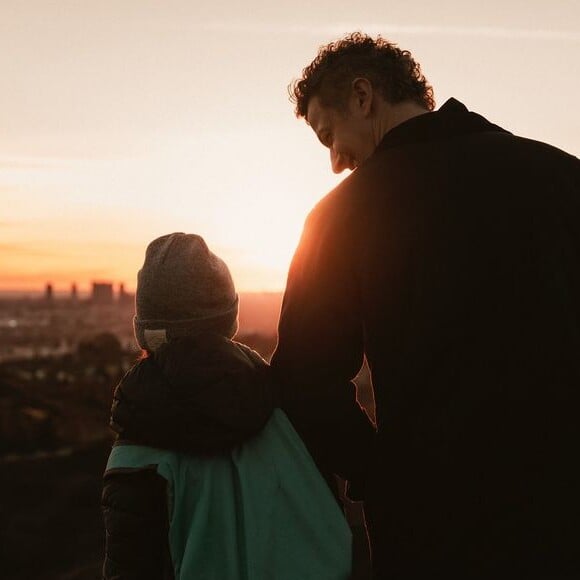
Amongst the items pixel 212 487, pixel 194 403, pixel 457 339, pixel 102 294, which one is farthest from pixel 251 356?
pixel 102 294

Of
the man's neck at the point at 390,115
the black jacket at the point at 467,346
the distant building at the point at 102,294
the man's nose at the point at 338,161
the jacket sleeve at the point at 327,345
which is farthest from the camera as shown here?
the distant building at the point at 102,294

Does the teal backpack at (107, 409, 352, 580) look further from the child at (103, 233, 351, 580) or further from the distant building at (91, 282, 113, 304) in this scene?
the distant building at (91, 282, 113, 304)

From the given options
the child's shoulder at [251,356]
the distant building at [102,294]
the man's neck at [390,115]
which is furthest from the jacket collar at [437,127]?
the distant building at [102,294]

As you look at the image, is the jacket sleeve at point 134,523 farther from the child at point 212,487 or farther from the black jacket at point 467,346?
the black jacket at point 467,346

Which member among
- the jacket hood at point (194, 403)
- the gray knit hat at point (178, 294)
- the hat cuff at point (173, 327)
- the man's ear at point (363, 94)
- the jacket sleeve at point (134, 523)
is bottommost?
the jacket sleeve at point (134, 523)

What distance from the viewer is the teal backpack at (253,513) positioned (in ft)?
5.27

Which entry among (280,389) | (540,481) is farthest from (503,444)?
(280,389)

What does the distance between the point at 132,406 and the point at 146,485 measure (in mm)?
170

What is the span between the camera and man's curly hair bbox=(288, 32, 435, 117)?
1.81m

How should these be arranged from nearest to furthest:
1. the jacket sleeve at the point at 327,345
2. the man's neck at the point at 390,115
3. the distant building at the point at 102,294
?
1. the jacket sleeve at the point at 327,345
2. the man's neck at the point at 390,115
3. the distant building at the point at 102,294

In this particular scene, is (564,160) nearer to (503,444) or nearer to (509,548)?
(503,444)

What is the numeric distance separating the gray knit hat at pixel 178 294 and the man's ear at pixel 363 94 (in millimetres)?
532

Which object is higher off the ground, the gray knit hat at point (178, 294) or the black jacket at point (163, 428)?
the gray knit hat at point (178, 294)

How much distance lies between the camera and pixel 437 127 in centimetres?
159
